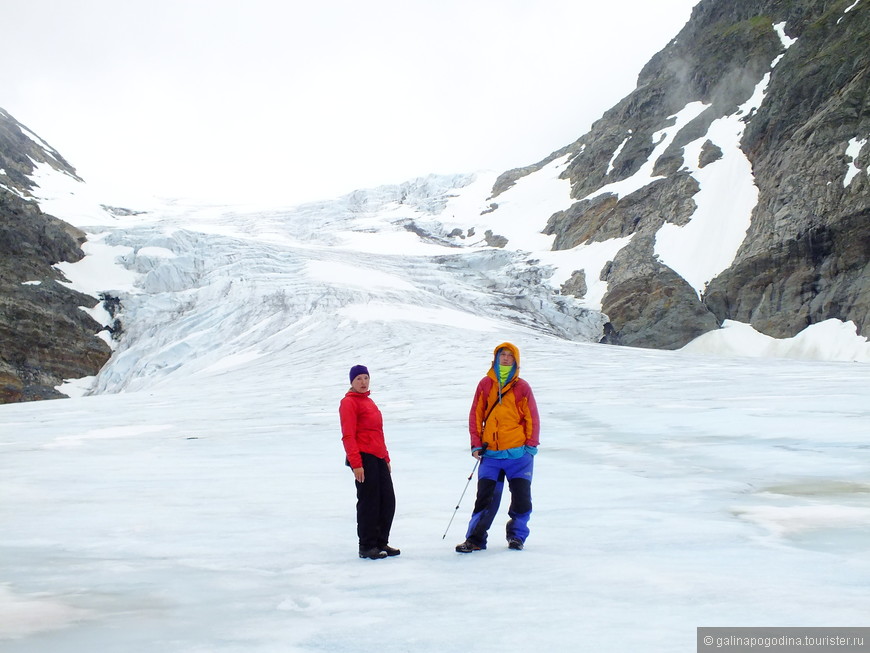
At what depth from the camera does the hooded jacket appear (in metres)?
5.61

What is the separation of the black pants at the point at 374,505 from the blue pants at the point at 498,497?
2.15ft

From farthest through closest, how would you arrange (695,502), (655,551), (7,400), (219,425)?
(7,400), (219,425), (695,502), (655,551)

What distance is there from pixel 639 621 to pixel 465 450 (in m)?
7.14

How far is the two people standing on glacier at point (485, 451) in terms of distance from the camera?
5461 mm

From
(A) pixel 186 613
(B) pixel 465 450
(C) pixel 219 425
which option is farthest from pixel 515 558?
(C) pixel 219 425

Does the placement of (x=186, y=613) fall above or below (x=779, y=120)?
below

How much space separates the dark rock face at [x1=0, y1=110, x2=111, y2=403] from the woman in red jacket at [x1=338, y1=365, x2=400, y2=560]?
4209cm

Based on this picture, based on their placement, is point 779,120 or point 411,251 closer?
point 779,120

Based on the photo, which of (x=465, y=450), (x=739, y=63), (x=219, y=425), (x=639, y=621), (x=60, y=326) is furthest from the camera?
(x=739, y=63)

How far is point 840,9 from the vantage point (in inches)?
1730

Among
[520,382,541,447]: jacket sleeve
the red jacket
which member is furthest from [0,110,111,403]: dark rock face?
[520,382,541,447]: jacket sleeve

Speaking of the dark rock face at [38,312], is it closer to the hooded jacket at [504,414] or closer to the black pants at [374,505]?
the black pants at [374,505]

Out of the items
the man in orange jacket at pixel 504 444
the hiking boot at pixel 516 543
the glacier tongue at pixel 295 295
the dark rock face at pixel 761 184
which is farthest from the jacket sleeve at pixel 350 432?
the dark rock face at pixel 761 184

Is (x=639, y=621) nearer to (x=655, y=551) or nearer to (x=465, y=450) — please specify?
(x=655, y=551)
